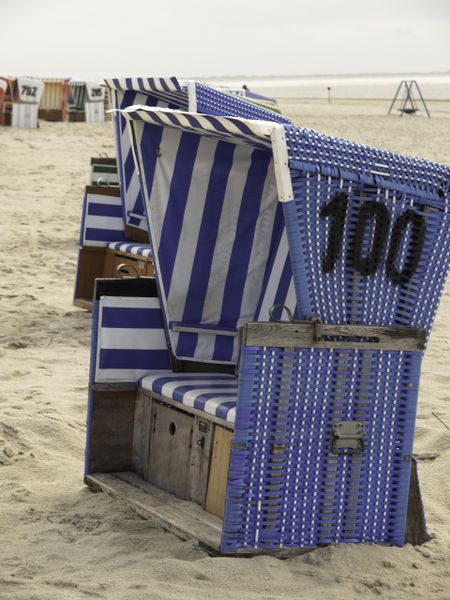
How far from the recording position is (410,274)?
375cm

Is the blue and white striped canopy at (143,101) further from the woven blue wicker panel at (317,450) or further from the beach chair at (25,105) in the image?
the beach chair at (25,105)

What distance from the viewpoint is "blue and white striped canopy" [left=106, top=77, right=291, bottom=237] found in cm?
583

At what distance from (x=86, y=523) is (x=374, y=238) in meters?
1.46

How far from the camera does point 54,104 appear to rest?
81.2 feet

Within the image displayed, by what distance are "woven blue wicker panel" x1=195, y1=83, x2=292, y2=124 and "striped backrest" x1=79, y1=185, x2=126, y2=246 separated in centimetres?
150

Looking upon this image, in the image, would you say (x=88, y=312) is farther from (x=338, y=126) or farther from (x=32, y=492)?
(x=338, y=126)

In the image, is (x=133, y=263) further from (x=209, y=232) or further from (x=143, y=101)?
(x=209, y=232)

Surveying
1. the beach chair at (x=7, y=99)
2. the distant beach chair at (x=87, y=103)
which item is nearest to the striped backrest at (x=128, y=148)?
the beach chair at (x=7, y=99)

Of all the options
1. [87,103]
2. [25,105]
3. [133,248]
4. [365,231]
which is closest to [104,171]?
[133,248]

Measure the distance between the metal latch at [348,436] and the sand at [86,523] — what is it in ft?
1.18

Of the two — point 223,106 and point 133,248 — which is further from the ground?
point 223,106

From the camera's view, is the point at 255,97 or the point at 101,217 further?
the point at 255,97

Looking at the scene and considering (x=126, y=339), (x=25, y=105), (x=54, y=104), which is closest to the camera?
(x=126, y=339)

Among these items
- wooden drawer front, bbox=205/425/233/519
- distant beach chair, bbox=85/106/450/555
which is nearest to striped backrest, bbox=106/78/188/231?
distant beach chair, bbox=85/106/450/555
